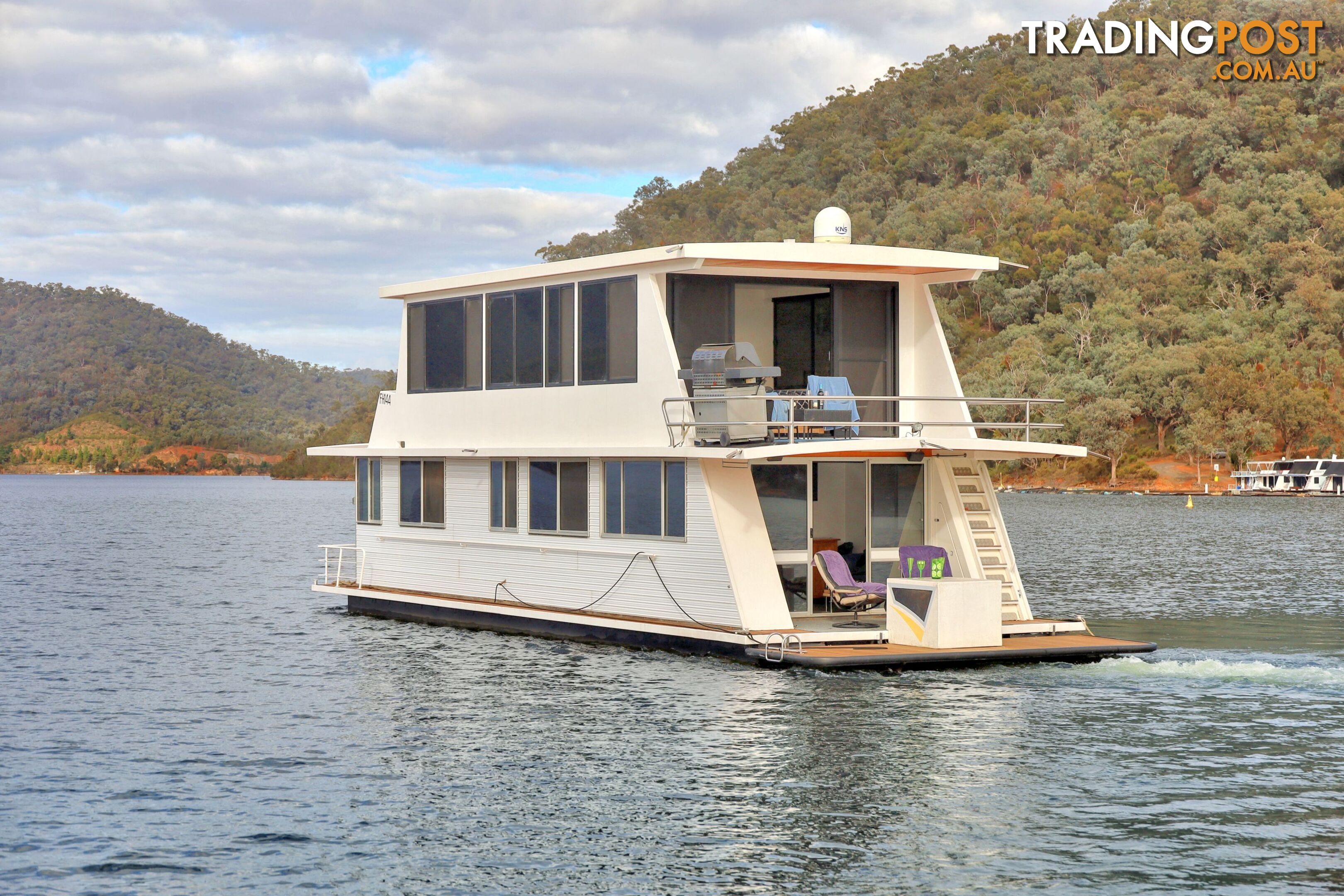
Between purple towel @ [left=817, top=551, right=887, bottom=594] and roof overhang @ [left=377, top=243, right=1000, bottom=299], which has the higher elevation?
roof overhang @ [left=377, top=243, right=1000, bottom=299]

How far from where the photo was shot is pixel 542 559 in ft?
67.9

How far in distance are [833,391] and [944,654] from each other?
413 centimetres

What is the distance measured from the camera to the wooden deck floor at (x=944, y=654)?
1644 centimetres

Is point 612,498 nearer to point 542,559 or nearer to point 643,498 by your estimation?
point 643,498

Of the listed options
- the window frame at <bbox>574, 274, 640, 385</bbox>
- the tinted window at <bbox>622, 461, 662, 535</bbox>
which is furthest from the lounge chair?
the window frame at <bbox>574, 274, 640, 385</bbox>

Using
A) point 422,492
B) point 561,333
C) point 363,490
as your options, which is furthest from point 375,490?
point 561,333

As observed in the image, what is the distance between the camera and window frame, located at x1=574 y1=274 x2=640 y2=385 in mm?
19219

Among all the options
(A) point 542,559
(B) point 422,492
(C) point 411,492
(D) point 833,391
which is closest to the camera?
(D) point 833,391

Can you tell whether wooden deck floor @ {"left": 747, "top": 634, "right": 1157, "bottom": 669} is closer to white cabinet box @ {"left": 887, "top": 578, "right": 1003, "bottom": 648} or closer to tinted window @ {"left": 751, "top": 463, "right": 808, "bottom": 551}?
white cabinet box @ {"left": 887, "top": 578, "right": 1003, "bottom": 648}

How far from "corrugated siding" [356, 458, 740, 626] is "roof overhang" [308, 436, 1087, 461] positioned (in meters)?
0.37

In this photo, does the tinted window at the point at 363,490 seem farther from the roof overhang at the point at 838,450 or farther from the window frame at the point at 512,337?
the roof overhang at the point at 838,450

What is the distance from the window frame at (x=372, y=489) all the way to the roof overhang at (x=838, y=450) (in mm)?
3700

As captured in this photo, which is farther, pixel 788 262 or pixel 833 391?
pixel 833 391

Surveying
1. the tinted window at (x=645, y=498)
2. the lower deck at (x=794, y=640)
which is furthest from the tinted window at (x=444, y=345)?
the tinted window at (x=645, y=498)
